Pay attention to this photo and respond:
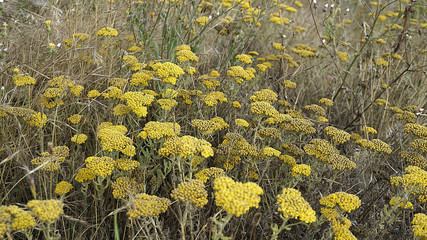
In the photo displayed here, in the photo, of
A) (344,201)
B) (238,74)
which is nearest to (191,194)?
(344,201)

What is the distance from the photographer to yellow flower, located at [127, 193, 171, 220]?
1.84 meters

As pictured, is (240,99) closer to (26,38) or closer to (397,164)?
(397,164)

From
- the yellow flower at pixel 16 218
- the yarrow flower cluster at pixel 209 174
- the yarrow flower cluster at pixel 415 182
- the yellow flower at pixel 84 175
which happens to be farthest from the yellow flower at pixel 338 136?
the yellow flower at pixel 16 218

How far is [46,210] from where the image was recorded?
168cm

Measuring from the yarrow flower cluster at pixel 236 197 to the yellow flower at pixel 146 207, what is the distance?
16.0 inches

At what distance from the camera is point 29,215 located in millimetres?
1722

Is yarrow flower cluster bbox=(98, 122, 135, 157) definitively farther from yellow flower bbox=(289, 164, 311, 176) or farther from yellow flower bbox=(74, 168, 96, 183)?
yellow flower bbox=(289, 164, 311, 176)

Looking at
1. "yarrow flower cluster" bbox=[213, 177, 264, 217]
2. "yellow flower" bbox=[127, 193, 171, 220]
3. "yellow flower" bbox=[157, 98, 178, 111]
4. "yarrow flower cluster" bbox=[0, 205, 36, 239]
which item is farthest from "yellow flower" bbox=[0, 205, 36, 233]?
"yellow flower" bbox=[157, 98, 178, 111]

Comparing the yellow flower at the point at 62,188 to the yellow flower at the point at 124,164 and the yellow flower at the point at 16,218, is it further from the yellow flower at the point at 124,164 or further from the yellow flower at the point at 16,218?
the yellow flower at the point at 16,218

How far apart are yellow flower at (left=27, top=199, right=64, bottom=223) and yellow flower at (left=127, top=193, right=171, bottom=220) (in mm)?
348

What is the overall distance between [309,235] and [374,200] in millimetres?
791

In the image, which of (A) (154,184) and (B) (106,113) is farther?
(B) (106,113)

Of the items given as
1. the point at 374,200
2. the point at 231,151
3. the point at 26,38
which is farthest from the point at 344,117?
the point at 26,38

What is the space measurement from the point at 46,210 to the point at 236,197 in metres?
0.91
